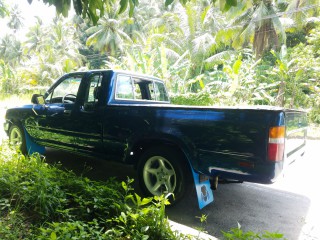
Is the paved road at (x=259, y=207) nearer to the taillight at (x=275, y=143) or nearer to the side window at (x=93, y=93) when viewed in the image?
the taillight at (x=275, y=143)

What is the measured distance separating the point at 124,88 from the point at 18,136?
2.74 metres

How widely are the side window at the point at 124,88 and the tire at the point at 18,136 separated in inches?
97.0

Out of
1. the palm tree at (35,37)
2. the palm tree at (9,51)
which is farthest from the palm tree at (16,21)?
the palm tree at (35,37)

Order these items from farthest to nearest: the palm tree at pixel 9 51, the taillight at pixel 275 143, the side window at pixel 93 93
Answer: the palm tree at pixel 9 51, the side window at pixel 93 93, the taillight at pixel 275 143

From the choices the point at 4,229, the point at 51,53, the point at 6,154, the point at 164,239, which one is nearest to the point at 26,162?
the point at 6,154

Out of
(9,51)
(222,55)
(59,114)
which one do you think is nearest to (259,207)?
(59,114)

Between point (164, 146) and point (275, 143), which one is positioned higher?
point (275, 143)

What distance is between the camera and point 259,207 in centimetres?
373

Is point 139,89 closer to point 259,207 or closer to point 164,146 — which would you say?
point 164,146

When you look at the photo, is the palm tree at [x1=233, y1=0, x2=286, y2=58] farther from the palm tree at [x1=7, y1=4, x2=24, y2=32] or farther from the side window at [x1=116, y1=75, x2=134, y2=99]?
the palm tree at [x1=7, y1=4, x2=24, y2=32]

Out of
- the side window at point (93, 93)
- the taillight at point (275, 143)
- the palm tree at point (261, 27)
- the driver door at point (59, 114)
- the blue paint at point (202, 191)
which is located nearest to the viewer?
the taillight at point (275, 143)

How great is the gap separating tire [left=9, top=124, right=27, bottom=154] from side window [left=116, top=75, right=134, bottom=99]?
246 cm

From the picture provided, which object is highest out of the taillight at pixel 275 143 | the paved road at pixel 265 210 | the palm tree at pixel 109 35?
the palm tree at pixel 109 35

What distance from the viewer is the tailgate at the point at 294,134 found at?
306cm
